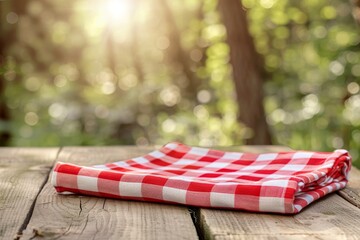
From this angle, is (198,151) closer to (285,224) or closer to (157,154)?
(157,154)

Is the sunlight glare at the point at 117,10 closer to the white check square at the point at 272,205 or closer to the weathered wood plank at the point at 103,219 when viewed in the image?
the weathered wood plank at the point at 103,219

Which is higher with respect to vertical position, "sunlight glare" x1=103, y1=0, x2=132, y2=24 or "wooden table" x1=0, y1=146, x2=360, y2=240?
"sunlight glare" x1=103, y1=0, x2=132, y2=24

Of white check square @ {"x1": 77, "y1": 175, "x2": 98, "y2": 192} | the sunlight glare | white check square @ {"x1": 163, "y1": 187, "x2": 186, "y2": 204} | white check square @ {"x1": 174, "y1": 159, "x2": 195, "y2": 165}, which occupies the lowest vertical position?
white check square @ {"x1": 174, "y1": 159, "x2": 195, "y2": 165}

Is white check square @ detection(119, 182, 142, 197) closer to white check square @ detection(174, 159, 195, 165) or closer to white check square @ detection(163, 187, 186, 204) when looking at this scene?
white check square @ detection(163, 187, 186, 204)

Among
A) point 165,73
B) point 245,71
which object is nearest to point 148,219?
point 245,71

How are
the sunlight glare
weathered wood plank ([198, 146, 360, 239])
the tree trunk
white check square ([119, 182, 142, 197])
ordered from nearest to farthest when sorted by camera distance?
1. weathered wood plank ([198, 146, 360, 239])
2. white check square ([119, 182, 142, 197])
3. the tree trunk
4. the sunlight glare

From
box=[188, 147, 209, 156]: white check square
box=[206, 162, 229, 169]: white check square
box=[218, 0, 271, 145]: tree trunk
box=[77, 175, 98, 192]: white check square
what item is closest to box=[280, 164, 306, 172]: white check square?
box=[206, 162, 229, 169]: white check square
